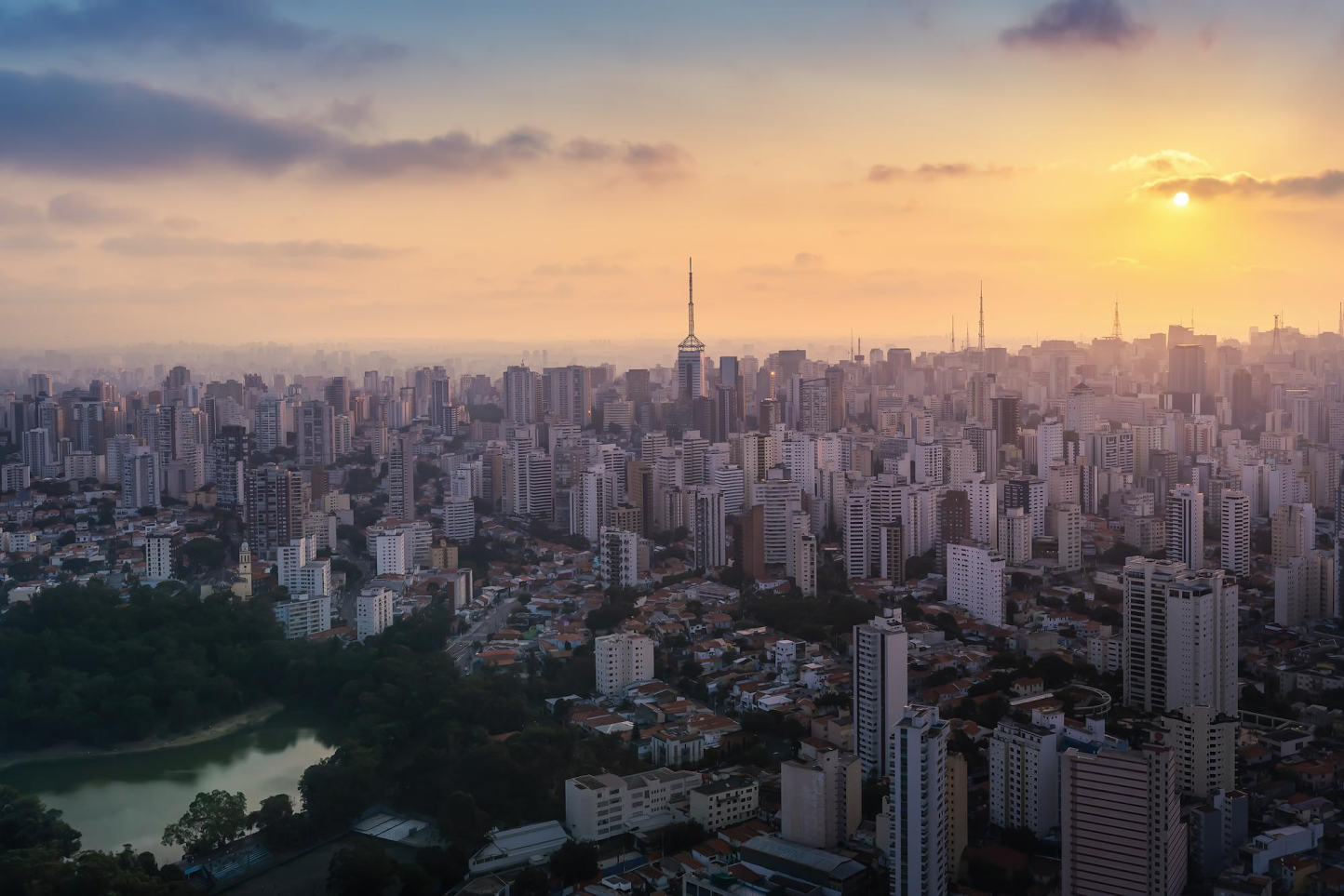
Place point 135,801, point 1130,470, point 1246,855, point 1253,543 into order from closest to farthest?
point 1246,855
point 135,801
point 1253,543
point 1130,470

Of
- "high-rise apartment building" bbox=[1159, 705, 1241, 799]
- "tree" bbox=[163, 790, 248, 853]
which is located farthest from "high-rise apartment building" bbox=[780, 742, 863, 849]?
"tree" bbox=[163, 790, 248, 853]

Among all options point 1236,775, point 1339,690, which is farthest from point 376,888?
point 1339,690

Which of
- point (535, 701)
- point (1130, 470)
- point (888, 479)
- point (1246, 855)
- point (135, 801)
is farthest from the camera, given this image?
point (1130, 470)

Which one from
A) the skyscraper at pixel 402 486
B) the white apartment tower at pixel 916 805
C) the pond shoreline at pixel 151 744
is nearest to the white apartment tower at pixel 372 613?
the pond shoreline at pixel 151 744

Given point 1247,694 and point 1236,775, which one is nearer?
point 1236,775

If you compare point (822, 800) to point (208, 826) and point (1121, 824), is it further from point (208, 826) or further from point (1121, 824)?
point (208, 826)

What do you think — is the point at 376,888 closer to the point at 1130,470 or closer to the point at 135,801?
the point at 135,801

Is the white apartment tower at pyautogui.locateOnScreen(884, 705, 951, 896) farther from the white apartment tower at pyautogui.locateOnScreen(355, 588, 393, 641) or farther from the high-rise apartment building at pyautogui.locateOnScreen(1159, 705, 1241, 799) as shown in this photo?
the white apartment tower at pyautogui.locateOnScreen(355, 588, 393, 641)

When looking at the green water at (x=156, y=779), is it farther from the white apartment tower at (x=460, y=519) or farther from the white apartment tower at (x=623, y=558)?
the white apartment tower at (x=460, y=519)
